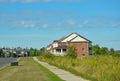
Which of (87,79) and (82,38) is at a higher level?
(82,38)

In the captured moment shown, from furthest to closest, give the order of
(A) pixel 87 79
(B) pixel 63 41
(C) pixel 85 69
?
(B) pixel 63 41, (C) pixel 85 69, (A) pixel 87 79

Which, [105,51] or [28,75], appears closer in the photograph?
[28,75]

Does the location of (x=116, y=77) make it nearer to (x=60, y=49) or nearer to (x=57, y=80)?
(x=57, y=80)

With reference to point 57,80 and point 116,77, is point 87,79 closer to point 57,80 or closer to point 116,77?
point 57,80

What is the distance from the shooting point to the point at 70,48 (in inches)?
2901

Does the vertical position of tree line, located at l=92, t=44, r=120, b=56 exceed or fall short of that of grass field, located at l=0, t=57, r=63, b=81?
it exceeds it

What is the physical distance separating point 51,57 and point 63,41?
4776 centimetres

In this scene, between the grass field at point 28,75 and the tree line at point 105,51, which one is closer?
the grass field at point 28,75

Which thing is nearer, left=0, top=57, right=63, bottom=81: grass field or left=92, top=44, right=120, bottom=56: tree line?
left=0, top=57, right=63, bottom=81: grass field

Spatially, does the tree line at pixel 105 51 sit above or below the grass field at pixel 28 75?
above

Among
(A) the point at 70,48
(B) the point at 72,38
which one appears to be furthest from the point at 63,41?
(A) the point at 70,48

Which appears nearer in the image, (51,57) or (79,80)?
(79,80)

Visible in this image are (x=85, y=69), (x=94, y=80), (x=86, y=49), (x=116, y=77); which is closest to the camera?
(x=116, y=77)

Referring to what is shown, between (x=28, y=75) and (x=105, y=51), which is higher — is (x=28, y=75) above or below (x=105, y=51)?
below
